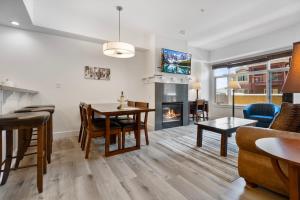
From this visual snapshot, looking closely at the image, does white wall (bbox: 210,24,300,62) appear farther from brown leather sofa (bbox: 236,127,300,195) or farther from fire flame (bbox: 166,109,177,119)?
brown leather sofa (bbox: 236,127,300,195)

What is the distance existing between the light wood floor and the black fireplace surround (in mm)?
2019

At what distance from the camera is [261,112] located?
160 inches

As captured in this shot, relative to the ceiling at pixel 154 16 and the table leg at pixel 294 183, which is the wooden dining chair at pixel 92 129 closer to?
the ceiling at pixel 154 16

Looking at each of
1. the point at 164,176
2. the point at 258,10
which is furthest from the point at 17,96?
the point at 258,10

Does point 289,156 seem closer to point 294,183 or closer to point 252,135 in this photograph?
point 294,183

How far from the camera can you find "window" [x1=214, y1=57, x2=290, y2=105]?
454 cm

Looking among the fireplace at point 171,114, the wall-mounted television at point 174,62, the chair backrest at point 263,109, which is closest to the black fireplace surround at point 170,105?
the fireplace at point 171,114

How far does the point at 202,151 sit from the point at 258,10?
3183 millimetres

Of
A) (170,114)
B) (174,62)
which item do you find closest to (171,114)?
(170,114)

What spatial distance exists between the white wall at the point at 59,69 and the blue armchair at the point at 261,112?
351 cm

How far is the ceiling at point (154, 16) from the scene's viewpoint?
2.89 metres

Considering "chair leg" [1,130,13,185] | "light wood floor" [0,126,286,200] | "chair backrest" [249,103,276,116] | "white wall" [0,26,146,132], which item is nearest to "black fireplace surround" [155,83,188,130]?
"white wall" [0,26,146,132]

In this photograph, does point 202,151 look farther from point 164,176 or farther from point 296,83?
point 296,83

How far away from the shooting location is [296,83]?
91 cm
